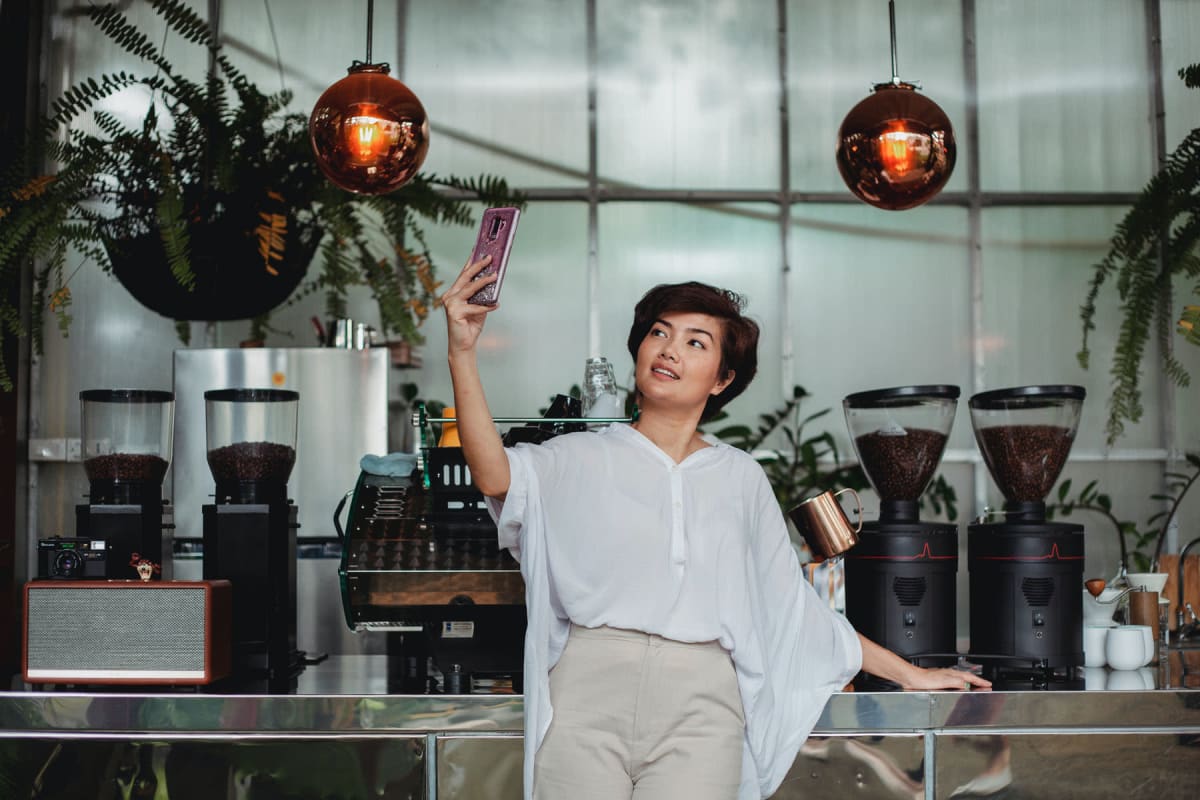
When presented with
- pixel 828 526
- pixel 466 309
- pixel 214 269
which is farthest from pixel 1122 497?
pixel 466 309

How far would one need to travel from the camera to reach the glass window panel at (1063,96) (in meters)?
6.02

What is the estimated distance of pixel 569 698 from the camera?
1829 millimetres

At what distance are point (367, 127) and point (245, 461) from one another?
740 millimetres

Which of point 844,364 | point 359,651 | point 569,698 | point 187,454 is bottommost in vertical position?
point 359,651

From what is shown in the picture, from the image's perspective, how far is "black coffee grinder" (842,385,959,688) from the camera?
247cm

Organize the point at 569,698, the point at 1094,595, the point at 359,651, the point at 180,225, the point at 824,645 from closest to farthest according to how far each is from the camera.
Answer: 1. the point at 569,698
2. the point at 824,645
3. the point at 1094,595
4. the point at 180,225
5. the point at 359,651

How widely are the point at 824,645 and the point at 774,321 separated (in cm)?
386

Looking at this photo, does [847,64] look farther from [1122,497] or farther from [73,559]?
[73,559]

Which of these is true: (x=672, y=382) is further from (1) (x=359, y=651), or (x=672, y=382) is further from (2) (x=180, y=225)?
(1) (x=359, y=651)

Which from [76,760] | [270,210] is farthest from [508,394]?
[76,760]

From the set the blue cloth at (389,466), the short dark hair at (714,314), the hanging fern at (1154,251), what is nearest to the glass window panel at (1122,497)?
the hanging fern at (1154,251)

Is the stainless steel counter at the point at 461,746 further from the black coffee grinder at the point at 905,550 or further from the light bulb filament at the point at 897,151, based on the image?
the light bulb filament at the point at 897,151

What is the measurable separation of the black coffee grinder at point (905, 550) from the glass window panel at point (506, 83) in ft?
11.9

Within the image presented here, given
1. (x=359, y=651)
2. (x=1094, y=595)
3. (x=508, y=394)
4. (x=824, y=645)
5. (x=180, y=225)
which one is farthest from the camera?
(x=508, y=394)
